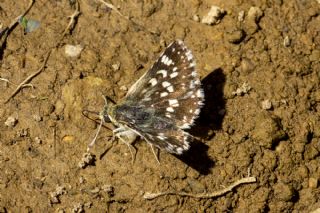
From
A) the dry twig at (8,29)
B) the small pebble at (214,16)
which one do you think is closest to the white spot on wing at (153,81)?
the small pebble at (214,16)

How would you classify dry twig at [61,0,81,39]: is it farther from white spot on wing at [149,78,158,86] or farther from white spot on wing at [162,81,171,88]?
white spot on wing at [162,81,171,88]

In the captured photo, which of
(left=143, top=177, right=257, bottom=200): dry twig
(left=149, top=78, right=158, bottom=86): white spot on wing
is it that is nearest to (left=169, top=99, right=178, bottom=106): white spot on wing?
(left=149, top=78, right=158, bottom=86): white spot on wing

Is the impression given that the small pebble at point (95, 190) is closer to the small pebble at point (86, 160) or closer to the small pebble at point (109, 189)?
the small pebble at point (109, 189)

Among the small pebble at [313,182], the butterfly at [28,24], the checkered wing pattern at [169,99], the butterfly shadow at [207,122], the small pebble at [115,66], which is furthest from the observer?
the butterfly at [28,24]

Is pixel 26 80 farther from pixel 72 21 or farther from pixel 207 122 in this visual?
pixel 207 122

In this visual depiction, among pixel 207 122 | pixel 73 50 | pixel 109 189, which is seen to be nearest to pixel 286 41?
pixel 207 122

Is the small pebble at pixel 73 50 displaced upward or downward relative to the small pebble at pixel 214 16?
downward
